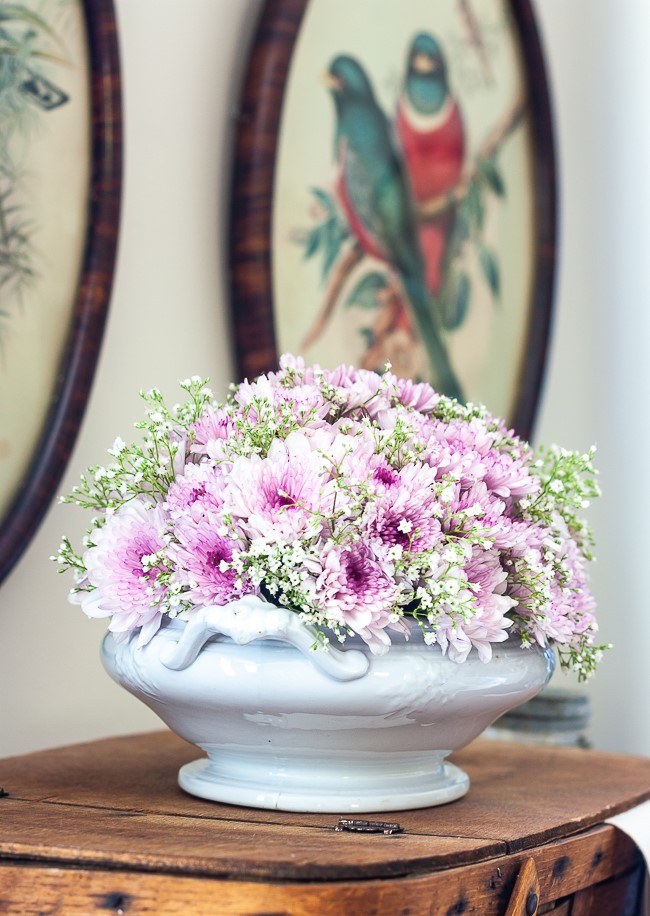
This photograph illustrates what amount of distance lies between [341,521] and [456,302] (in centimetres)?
91

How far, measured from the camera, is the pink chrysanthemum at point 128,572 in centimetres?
79

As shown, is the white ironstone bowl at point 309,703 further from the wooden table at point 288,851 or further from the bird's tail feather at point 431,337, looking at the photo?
the bird's tail feather at point 431,337

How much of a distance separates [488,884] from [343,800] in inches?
4.7

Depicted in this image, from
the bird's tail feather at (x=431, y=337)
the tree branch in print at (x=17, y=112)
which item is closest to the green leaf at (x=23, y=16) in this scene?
the tree branch in print at (x=17, y=112)

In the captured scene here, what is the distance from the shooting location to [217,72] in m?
1.26

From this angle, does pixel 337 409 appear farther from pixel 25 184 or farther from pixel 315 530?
pixel 25 184

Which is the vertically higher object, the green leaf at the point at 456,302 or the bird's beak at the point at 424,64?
the bird's beak at the point at 424,64

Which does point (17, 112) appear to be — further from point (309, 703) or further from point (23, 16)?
point (309, 703)

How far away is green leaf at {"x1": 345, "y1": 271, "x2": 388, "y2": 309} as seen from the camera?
4.61ft

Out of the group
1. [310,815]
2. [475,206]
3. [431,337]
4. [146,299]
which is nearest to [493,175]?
[475,206]

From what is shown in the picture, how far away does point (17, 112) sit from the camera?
103cm

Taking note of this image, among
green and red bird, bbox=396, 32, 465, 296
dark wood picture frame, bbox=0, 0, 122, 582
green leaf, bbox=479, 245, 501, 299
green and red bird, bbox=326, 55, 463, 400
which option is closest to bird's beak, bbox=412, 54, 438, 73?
green and red bird, bbox=396, 32, 465, 296

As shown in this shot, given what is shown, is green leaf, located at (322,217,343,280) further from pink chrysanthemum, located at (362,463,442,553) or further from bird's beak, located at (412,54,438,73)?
pink chrysanthemum, located at (362,463,442,553)

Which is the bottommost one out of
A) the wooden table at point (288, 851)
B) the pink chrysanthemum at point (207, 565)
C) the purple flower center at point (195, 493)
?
the wooden table at point (288, 851)
